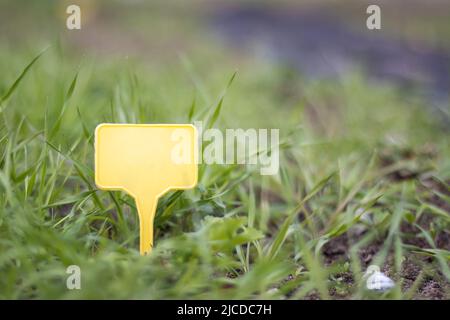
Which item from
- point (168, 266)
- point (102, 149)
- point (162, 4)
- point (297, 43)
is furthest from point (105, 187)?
point (162, 4)

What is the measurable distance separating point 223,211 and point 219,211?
0.01 m

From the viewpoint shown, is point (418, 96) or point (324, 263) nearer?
point (324, 263)

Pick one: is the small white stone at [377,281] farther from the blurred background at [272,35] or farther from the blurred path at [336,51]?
the blurred background at [272,35]

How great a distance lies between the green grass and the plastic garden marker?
63 mm

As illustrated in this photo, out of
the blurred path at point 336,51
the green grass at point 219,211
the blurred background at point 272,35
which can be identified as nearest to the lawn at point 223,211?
the green grass at point 219,211

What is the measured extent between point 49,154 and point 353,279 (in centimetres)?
87

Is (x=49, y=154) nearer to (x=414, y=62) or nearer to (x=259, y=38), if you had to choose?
(x=414, y=62)

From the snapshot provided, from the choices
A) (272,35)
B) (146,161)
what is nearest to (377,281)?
(146,161)

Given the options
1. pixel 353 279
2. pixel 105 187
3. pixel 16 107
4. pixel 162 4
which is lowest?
pixel 353 279

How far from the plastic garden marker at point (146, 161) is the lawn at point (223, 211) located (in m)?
0.06

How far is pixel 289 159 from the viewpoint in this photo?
1.96m

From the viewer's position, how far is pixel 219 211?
55.0 inches

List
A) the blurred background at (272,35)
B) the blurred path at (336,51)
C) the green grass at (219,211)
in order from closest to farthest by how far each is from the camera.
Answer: the green grass at (219,211)
the blurred path at (336,51)
the blurred background at (272,35)

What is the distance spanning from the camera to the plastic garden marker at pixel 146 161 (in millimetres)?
1193
